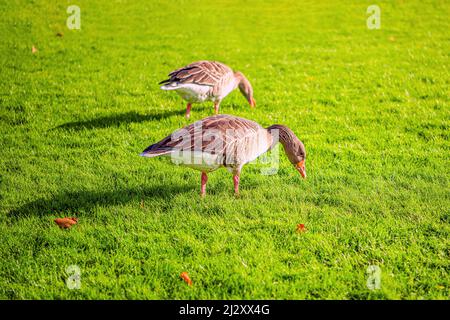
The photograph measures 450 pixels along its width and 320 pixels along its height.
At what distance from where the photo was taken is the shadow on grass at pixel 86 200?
622 cm

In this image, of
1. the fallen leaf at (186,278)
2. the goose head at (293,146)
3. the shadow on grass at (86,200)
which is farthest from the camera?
the goose head at (293,146)

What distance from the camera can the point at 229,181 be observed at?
23.3 ft

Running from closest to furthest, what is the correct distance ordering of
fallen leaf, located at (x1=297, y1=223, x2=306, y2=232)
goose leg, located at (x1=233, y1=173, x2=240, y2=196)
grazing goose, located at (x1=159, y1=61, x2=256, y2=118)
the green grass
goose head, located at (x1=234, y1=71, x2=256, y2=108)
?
the green grass, fallen leaf, located at (x1=297, y1=223, x2=306, y2=232), goose leg, located at (x1=233, y1=173, x2=240, y2=196), grazing goose, located at (x1=159, y1=61, x2=256, y2=118), goose head, located at (x1=234, y1=71, x2=256, y2=108)

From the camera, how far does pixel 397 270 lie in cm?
503

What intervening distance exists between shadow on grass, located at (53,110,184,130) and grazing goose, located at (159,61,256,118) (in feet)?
2.13

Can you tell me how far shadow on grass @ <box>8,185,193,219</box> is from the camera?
6223mm

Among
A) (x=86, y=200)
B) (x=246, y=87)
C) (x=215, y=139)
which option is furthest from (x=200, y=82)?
(x=86, y=200)

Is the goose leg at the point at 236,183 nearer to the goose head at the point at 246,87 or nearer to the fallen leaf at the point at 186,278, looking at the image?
the fallen leaf at the point at 186,278

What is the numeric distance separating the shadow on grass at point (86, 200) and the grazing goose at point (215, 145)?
62 cm

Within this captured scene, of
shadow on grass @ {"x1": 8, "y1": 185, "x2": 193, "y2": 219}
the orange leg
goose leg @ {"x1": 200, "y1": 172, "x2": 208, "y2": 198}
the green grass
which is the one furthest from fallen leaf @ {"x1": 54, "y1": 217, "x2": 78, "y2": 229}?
the orange leg

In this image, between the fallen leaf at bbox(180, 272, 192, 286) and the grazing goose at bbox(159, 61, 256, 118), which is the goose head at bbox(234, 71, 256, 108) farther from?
the fallen leaf at bbox(180, 272, 192, 286)

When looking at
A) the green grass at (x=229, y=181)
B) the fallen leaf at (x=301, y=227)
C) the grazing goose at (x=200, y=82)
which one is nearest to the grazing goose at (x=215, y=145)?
the green grass at (x=229, y=181)
